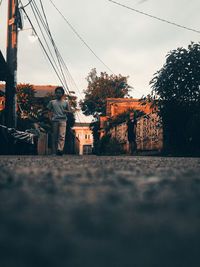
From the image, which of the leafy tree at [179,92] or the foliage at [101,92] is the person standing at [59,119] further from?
the foliage at [101,92]

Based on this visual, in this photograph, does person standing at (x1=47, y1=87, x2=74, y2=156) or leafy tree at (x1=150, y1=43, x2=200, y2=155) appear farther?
leafy tree at (x1=150, y1=43, x2=200, y2=155)

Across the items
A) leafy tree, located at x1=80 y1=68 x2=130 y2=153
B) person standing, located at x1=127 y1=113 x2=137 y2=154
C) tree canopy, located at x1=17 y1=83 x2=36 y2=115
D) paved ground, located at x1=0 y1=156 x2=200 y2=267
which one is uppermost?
leafy tree, located at x1=80 y1=68 x2=130 y2=153

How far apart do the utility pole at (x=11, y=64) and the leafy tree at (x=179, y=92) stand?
4.42 meters

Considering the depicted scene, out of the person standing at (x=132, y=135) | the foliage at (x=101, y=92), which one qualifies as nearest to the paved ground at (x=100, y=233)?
the person standing at (x=132, y=135)

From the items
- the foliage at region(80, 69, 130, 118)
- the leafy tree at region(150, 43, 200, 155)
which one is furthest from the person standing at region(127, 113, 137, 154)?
the foliage at region(80, 69, 130, 118)

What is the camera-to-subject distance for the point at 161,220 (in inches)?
20.8

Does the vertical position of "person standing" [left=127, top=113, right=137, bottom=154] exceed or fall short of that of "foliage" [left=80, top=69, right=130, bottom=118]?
it falls short

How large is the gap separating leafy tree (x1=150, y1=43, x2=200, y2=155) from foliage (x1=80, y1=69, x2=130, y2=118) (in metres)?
23.2

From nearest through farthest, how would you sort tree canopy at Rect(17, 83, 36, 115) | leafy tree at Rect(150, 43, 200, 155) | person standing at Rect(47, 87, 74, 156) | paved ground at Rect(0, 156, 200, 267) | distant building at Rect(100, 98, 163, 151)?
paved ground at Rect(0, 156, 200, 267)
person standing at Rect(47, 87, 74, 156)
leafy tree at Rect(150, 43, 200, 155)
distant building at Rect(100, 98, 163, 151)
tree canopy at Rect(17, 83, 36, 115)

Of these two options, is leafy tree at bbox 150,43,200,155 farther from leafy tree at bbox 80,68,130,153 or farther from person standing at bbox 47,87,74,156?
leafy tree at bbox 80,68,130,153

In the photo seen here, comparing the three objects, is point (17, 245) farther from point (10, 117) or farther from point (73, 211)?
point (10, 117)

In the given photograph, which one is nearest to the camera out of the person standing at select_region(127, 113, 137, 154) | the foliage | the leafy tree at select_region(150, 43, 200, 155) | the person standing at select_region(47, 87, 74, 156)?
the person standing at select_region(47, 87, 74, 156)

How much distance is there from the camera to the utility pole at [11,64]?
846 cm

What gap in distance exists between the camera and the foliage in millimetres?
32312
